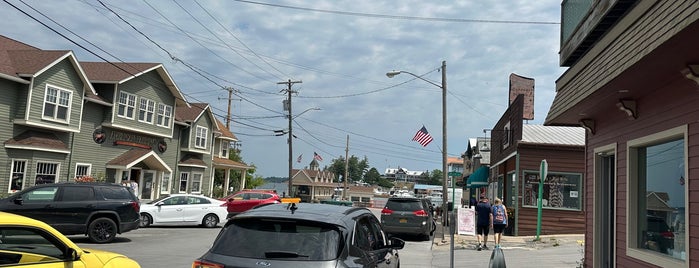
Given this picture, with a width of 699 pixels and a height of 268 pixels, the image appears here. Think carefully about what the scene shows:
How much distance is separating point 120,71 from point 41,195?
16717 millimetres

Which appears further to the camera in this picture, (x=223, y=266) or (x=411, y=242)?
(x=411, y=242)

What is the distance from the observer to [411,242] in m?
19.5

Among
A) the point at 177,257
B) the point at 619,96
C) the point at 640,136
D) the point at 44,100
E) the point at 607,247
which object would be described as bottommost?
the point at 177,257

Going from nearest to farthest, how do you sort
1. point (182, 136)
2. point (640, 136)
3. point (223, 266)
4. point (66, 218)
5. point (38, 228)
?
point (223, 266)
point (38, 228)
point (640, 136)
point (66, 218)
point (182, 136)

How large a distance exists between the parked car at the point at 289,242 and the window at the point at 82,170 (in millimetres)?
24329

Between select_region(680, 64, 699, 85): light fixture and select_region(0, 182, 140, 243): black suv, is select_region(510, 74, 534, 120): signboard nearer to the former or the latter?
select_region(0, 182, 140, 243): black suv

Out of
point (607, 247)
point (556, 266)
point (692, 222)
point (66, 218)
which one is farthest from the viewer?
point (66, 218)

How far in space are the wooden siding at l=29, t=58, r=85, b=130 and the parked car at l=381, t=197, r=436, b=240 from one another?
51.3 ft

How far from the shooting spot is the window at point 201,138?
3822 cm

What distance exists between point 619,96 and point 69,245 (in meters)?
7.13

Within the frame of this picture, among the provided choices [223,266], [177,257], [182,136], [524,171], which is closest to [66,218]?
[177,257]

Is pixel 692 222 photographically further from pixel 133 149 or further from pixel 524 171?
pixel 133 149

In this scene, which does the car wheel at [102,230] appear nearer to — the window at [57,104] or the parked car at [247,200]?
the parked car at [247,200]

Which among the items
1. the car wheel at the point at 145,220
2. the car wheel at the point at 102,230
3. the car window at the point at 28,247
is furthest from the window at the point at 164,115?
the car window at the point at 28,247
